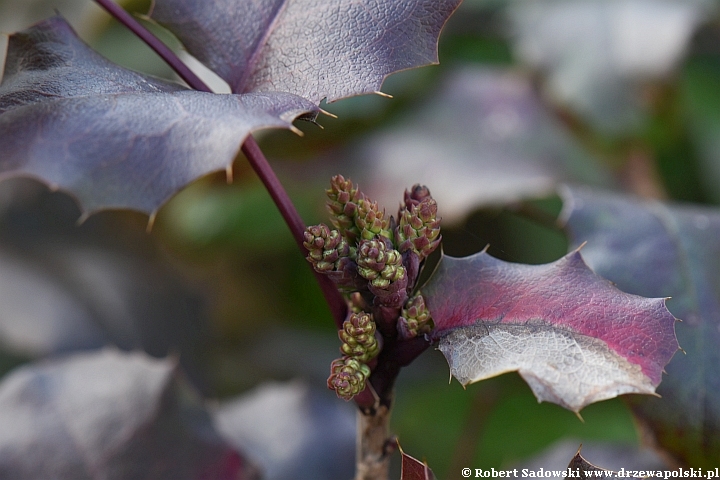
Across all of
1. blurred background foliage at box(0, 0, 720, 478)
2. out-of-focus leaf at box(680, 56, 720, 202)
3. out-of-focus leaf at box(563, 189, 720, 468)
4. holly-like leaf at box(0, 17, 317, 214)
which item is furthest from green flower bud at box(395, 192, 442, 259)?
out-of-focus leaf at box(680, 56, 720, 202)

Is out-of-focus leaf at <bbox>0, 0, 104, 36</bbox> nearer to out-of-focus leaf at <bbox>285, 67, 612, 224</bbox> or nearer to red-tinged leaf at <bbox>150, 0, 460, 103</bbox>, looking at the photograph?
out-of-focus leaf at <bbox>285, 67, 612, 224</bbox>

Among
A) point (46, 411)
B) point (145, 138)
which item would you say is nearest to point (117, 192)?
point (145, 138)

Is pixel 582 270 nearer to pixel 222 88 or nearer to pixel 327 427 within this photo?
pixel 327 427

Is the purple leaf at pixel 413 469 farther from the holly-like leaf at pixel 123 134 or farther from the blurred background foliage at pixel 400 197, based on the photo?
the blurred background foliage at pixel 400 197

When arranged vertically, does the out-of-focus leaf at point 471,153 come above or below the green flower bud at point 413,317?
below

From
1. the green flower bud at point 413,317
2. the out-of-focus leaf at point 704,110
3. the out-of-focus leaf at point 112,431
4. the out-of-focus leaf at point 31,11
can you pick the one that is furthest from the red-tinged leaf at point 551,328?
the out-of-focus leaf at point 31,11

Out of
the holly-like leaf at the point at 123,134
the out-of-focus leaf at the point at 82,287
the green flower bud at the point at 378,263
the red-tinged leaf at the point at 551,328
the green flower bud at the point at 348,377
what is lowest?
the out-of-focus leaf at the point at 82,287
